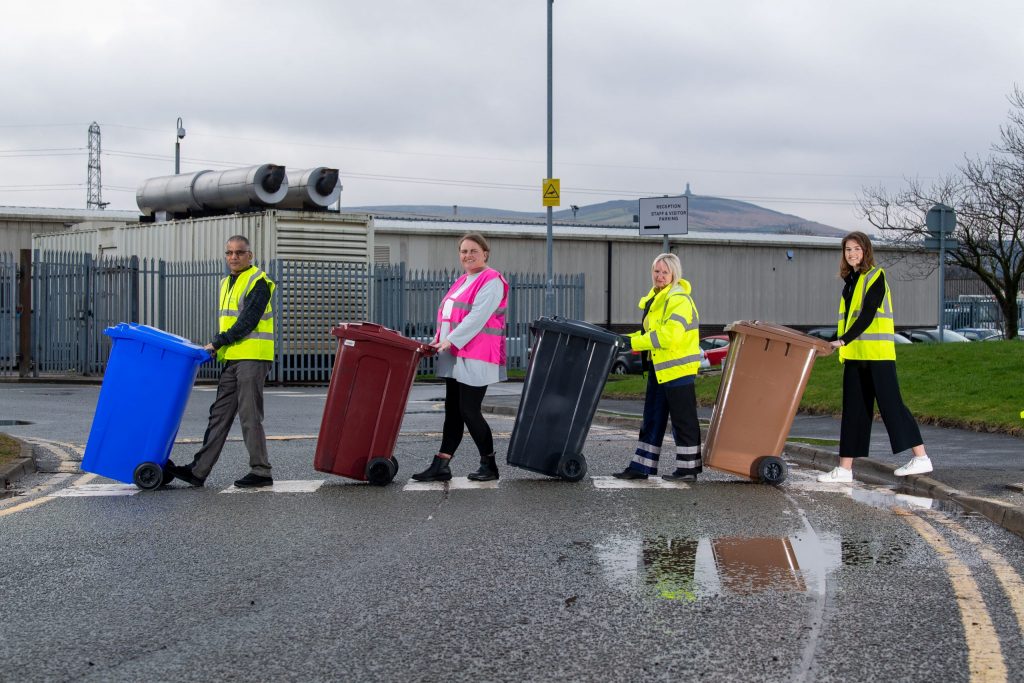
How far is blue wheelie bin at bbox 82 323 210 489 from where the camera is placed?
8789mm

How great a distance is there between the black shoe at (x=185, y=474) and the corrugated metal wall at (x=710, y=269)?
101 ft

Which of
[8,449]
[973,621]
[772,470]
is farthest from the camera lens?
[8,449]

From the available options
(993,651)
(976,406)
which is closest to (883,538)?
(993,651)

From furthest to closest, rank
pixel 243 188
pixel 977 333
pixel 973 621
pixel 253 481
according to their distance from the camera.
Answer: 1. pixel 977 333
2. pixel 243 188
3. pixel 253 481
4. pixel 973 621

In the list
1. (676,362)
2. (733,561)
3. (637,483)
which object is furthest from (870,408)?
(733,561)

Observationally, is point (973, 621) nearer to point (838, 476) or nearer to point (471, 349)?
point (838, 476)

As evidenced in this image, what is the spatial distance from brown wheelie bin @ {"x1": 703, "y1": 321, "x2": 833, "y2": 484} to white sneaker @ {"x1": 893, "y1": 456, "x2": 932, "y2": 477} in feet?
2.71

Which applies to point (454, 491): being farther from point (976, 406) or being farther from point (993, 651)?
point (976, 406)

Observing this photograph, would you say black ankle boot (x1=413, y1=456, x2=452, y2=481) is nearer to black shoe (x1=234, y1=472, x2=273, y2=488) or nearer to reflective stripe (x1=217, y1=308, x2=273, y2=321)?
black shoe (x1=234, y1=472, x2=273, y2=488)

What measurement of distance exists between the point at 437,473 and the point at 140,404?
6.83 ft

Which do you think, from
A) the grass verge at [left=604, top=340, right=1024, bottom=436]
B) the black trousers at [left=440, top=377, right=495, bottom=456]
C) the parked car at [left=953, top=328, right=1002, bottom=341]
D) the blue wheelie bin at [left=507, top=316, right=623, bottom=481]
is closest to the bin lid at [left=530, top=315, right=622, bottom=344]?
the blue wheelie bin at [left=507, top=316, right=623, bottom=481]

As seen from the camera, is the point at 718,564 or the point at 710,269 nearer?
the point at 718,564

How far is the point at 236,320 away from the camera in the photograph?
8969 millimetres

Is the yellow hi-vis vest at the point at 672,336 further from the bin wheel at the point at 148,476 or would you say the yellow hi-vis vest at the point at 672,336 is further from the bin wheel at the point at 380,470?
the bin wheel at the point at 148,476
